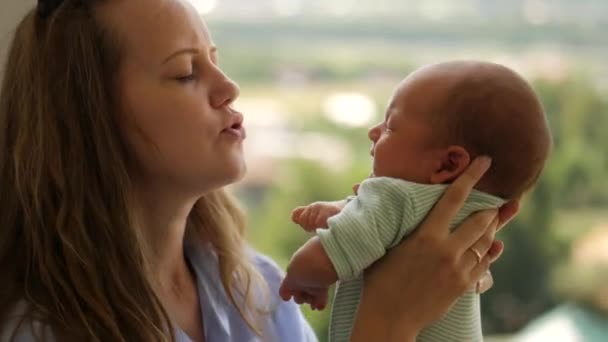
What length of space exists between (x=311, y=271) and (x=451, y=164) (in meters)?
0.24

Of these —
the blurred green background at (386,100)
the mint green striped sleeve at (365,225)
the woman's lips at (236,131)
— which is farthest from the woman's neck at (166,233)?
the blurred green background at (386,100)

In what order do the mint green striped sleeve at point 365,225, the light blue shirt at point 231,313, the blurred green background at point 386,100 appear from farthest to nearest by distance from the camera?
1. the blurred green background at point 386,100
2. the light blue shirt at point 231,313
3. the mint green striped sleeve at point 365,225

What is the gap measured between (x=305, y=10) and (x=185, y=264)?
0.81m

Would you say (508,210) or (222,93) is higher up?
(222,93)

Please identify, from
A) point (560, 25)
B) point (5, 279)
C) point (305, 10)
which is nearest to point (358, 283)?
point (5, 279)

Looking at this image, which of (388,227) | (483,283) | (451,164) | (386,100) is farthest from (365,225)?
(386,100)

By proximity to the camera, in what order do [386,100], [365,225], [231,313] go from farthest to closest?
1. [386,100]
2. [231,313]
3. [365,225]

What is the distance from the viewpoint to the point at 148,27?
1272 mm

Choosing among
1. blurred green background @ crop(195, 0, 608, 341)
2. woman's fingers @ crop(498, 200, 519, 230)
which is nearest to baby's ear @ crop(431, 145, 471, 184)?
woman's fingers @ crop(498, 200, 519, 230)

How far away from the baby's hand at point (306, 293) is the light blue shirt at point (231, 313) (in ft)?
0.78

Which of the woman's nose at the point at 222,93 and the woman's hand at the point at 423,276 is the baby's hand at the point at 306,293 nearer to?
the woman's hand at the point at 423,276

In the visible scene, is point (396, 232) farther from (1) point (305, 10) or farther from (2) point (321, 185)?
(1) point (305, 10)

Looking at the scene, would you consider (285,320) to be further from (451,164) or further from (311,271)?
(451,164)

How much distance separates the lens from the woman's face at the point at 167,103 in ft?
4.17
